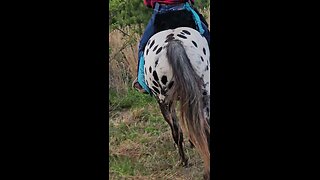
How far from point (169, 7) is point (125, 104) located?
0.44 m

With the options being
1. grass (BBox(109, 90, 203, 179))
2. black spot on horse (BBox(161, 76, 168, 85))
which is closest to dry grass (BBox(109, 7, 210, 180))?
grass (BBox(109, 90, 203, 179))

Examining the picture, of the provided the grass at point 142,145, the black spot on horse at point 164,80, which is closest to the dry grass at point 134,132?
the grass at point 142,145

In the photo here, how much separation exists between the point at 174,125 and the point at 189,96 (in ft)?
0.48

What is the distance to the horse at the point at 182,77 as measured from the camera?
2453 millimetres

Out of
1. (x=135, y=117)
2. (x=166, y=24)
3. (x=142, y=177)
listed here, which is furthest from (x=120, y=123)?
(x=166, y=24)

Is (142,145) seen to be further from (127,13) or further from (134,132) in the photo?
(127,13)

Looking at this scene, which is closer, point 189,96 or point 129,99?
point 189,96

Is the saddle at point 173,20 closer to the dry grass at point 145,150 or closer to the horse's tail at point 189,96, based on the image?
the horse's tail at point 189,96

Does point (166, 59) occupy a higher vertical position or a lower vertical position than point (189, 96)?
higher

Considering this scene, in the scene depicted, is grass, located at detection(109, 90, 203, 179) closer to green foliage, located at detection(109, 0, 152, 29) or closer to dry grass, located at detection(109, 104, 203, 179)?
dry grass, located at detection(109, 104, 203, 179)

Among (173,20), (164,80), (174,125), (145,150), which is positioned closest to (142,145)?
(145,150)

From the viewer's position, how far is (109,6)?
2.52 metres

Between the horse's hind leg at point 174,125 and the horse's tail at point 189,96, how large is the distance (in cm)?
4

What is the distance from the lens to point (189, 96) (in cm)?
245
